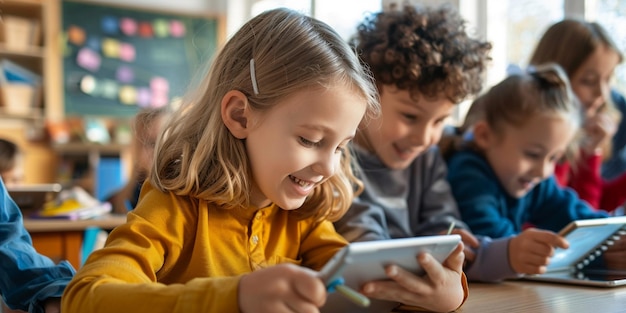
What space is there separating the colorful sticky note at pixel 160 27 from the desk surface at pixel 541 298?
210 inches

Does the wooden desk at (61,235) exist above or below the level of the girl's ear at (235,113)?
below

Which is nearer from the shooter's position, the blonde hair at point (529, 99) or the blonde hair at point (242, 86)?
the blonde hair at point (242, 86)

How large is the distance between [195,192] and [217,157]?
7cm

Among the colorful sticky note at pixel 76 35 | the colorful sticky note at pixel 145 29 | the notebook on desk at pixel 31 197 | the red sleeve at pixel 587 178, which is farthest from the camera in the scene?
the colorful sticky note at pixel 145 29

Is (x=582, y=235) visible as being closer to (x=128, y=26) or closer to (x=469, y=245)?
(x=469, y=245)

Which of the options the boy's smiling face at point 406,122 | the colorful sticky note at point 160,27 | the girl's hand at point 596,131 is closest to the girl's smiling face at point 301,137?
the boy's smiling face at point 406,122

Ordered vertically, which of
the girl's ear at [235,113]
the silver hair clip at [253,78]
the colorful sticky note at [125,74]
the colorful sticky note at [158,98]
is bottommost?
the colorful sticky note at [158,98]

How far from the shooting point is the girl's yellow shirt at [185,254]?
2.43ft

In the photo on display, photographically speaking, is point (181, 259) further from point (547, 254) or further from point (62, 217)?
point (62, 217)

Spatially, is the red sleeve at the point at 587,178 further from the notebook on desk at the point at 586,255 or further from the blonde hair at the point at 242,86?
the blonde hair at the point at 242,86

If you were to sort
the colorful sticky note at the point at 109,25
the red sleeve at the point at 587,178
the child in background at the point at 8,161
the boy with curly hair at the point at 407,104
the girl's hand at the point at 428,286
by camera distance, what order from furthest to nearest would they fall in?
the colorful sticky note at the point at 109,25 < the child in background at the point at 8,161 < the red sleeve at the point at 587,178 < the boy with curly hair at the point at 407,104 < the girl's hand at the point at 428,286

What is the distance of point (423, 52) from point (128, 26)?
5.01 m

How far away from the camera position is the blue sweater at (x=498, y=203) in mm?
1655

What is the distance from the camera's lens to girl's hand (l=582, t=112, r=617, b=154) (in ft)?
7.50
